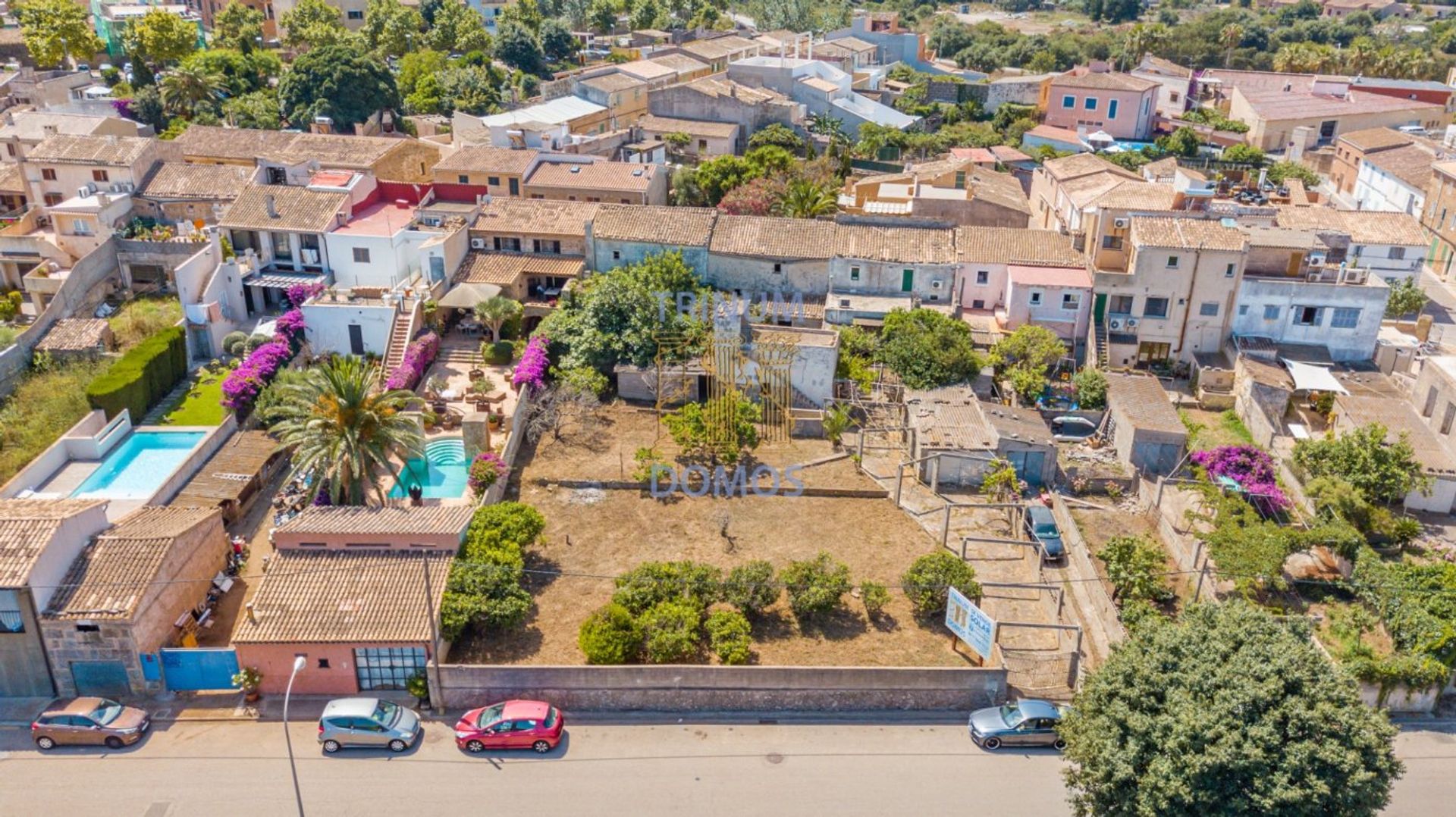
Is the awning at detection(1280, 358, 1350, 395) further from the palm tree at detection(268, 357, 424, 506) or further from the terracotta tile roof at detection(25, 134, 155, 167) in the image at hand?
the terracotta tile roof at detection(25, 134, 155, 167)

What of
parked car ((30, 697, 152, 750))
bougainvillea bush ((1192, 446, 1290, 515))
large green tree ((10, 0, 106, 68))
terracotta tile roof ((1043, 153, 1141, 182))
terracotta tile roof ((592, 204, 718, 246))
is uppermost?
large green tree ((10, 0, 106, 68))

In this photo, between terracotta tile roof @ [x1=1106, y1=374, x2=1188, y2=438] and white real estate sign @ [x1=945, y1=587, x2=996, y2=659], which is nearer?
white real estate sign @ [x1=945, y1=587, x2=996, y2=659]

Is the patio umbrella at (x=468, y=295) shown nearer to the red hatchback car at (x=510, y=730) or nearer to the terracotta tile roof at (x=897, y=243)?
the terracotta tile roof at (x=897, y=243)

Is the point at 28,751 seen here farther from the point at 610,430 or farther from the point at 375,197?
the point at 375,197

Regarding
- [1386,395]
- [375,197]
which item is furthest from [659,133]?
[1386,395]

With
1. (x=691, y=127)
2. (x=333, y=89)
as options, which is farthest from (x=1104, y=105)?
(x=333, y=89)

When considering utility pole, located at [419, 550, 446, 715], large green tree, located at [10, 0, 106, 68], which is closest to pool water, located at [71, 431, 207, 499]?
utility pole, located at [419, 550, 446, 715]
